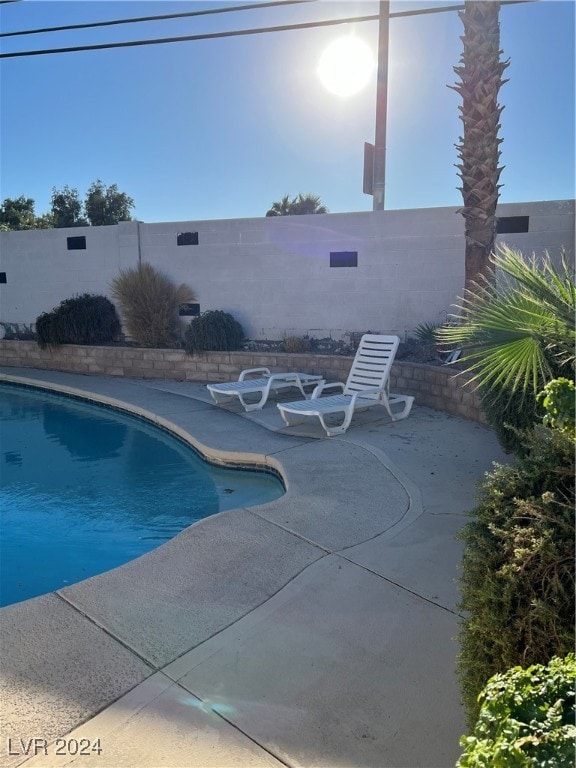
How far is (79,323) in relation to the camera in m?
11.9

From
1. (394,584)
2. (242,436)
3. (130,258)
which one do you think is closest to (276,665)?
(394,584)

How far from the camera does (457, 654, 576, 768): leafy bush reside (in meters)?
1.31

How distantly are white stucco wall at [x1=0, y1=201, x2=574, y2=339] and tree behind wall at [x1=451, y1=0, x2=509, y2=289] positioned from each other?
1.82m

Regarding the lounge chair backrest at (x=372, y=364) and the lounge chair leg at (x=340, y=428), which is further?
the lounge chair backrest at (x=372, y=364)

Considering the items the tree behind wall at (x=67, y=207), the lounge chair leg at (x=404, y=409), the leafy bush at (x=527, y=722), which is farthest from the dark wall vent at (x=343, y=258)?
the tree behind wall at (x=67, y=207)

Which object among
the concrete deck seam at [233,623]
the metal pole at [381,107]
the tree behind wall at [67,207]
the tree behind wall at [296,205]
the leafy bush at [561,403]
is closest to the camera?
the leafy bush at [561,403]

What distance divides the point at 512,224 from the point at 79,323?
842 cm

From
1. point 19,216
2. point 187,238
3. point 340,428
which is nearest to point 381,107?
point 187,238

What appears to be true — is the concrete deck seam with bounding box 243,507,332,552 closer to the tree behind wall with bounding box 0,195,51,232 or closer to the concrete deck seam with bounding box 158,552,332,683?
the concrete deck seam with bounding box 158,552,332,683

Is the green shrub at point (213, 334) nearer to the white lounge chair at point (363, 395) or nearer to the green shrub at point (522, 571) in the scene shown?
the white lounge chair at point (363, 395)

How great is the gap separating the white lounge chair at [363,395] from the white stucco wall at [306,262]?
1822mm

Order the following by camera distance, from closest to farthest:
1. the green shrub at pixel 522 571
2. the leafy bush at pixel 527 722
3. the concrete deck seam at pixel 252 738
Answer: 1. the leafy bush at pixel 527 722
2. the green shrub at pixel 522 571
3. the concrete deck seam at pixel 252 738

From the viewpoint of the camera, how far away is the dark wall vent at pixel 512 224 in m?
8.80

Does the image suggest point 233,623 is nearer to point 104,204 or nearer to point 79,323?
point 79,323
